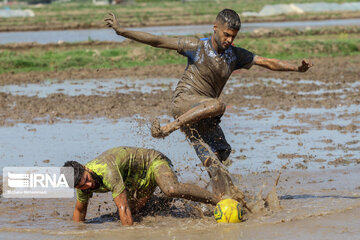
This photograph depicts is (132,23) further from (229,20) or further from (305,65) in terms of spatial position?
(229,20)

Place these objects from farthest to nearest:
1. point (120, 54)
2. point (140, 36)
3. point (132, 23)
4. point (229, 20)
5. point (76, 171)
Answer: point (132, 23) → point (120, 54) → point (140, 36) → point (229, 20) → point (76, 171)

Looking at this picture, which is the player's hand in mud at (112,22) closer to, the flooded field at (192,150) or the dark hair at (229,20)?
the dark hair at (229,20)

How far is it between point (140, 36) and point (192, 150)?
3.63 m

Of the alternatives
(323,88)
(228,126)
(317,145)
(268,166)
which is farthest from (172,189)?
(323,88)

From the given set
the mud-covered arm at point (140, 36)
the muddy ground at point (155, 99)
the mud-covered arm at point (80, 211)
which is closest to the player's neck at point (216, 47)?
the mud-covered arm at point (140, 36)

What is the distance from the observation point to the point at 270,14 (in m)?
50.4

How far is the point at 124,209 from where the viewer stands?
604cm

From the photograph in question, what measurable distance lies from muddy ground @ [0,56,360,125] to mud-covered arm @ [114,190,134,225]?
5.85 meters

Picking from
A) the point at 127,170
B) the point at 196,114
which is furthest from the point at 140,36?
the point at 127,170

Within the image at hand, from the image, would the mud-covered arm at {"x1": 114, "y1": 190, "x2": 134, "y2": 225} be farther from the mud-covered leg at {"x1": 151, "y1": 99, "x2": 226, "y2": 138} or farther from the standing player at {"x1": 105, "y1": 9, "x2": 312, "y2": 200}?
the standing player at {"x1": 105, "y1": 9, "x2": 312, "y2": 200}

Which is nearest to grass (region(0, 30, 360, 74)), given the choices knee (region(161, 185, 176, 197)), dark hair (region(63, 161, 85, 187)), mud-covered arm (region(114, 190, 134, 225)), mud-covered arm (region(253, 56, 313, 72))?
mud-covered arm (region(253, 56, 313, 72))

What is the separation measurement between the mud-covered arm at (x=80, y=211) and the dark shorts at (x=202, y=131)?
122cm

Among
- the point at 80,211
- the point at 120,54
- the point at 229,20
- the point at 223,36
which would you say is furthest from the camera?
the point at 120,54

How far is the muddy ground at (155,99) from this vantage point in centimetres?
1273
